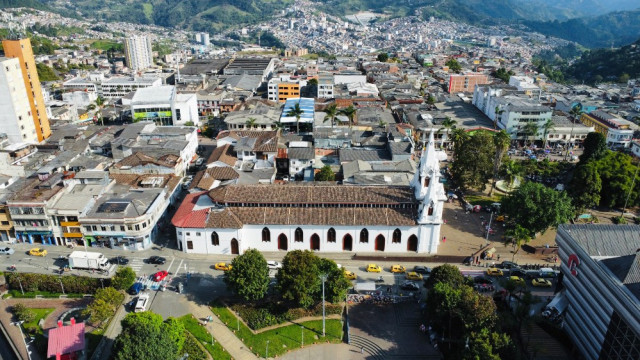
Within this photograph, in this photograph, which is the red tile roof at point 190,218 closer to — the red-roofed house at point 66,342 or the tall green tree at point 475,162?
the red-roofed house at point 66,342

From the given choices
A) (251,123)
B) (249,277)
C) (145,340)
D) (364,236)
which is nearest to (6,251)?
(145,340)

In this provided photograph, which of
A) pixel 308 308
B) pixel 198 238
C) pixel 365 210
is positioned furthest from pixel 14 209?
pixel 365 210

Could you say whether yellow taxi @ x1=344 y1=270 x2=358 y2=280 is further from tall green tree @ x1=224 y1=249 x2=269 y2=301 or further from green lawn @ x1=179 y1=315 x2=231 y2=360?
green lawn @ x1=179 y1=315 x2=231 y2=360

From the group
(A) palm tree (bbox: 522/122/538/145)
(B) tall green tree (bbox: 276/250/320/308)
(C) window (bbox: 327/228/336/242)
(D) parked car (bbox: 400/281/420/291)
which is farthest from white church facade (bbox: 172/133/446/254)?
(A) palm tree (bbox: 522/122/538/145)

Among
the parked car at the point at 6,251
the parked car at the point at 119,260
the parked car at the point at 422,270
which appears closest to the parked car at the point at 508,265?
the parked car at the point at 422,270

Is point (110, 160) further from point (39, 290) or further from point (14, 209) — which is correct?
point (39, 290)
